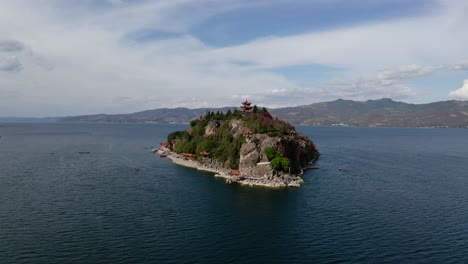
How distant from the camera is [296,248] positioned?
64.1 meters

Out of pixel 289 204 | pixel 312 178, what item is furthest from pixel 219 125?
pixel 289 204

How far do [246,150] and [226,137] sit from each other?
2650 cm

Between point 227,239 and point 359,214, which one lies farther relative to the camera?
point 359,214

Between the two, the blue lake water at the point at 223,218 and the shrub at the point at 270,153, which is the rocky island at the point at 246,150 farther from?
the blue lake water at the point at 223,218

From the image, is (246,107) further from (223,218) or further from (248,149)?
(223,218)

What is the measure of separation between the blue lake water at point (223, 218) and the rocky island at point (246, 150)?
796 cm

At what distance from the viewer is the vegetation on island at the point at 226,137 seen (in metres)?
134

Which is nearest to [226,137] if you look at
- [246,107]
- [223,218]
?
[246,107]

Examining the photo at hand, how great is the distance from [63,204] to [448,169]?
147398 mm

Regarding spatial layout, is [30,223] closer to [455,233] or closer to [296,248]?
[296,248]

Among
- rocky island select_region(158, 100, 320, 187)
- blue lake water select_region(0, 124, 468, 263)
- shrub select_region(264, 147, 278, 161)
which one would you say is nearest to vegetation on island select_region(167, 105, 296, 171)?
rocky island select_region(158, 100, 320, 187)

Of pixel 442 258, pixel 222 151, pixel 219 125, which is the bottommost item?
pixel 442 258

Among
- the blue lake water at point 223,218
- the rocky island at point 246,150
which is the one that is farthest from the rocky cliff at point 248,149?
the blue lake water at point 223,218

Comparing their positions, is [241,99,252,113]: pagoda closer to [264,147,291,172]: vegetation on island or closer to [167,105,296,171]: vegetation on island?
[167,105,296,171]: vegetation on island
